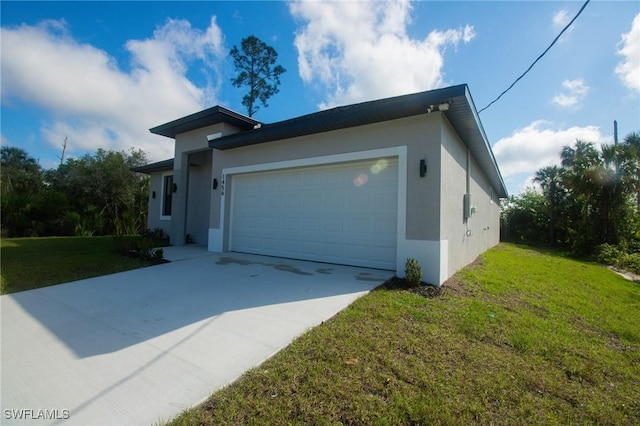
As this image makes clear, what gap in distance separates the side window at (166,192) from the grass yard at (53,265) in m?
3.81

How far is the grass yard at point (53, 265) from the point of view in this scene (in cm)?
505

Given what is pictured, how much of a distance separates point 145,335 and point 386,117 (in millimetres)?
5223

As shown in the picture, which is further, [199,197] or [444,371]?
[199,197]

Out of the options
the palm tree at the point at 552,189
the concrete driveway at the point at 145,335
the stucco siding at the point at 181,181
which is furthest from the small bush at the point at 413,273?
the palm tree at the point at 552,189

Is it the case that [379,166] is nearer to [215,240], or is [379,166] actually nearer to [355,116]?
[355,116]

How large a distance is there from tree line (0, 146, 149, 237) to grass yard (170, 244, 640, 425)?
52.1 ft

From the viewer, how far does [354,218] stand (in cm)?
625

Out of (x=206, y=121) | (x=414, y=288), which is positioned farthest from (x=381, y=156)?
(x=206, y=121)

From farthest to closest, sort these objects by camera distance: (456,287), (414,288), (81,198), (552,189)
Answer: (552,189), (81,198), (456,287), (414,288)

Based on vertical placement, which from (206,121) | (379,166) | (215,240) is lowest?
(215,240)

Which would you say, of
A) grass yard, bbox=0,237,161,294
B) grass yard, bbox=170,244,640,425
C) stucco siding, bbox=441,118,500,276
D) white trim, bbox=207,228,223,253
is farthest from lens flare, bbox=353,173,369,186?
grass yard, bbox=0,237,161,294

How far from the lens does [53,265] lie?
620 cm

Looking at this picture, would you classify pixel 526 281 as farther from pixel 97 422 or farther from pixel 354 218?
pixel 97 422

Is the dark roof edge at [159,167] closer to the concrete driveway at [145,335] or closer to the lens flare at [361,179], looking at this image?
the concrete driveway at [145,335]
